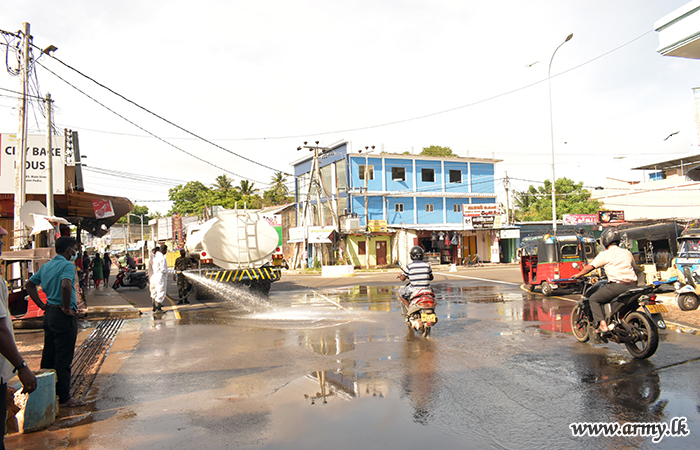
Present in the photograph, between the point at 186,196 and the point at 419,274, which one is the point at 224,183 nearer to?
the point at 186,196

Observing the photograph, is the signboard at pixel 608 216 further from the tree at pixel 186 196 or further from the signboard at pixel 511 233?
the tree at pixel 186 196

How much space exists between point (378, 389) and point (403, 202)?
117ft

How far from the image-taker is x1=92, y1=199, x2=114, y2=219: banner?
61.7 ft

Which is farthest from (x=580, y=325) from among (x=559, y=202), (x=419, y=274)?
(x=559, y=202)

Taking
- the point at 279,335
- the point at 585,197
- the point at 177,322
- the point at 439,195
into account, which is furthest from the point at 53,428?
the point at 585,197

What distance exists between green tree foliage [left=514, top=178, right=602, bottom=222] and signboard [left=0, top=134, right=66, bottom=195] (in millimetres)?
46645

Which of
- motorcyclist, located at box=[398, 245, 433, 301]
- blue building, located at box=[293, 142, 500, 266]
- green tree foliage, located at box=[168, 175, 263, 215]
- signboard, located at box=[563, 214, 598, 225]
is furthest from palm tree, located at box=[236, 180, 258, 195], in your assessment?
motorcyclist, located at box=[398, 245, 433, 301]

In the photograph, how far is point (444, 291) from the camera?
17.6m

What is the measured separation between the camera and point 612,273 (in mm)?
6984

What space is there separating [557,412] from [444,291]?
1292 centimetres

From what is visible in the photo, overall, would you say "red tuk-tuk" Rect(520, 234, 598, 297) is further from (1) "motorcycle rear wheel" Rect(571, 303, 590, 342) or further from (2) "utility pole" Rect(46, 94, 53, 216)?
(2) "utility pole" Rect(46, 94, 53, 216)

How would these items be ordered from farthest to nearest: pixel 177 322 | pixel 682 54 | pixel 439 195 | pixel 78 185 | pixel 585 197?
pixel 585 197, pixel 439 195, pixel 78 185, pixel 177 322, pixel 682 54

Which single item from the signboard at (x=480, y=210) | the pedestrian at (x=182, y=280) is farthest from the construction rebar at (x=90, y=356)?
the signboard at (x=480, y=210)

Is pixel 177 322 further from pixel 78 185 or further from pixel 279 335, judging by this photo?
pixel 78 185
